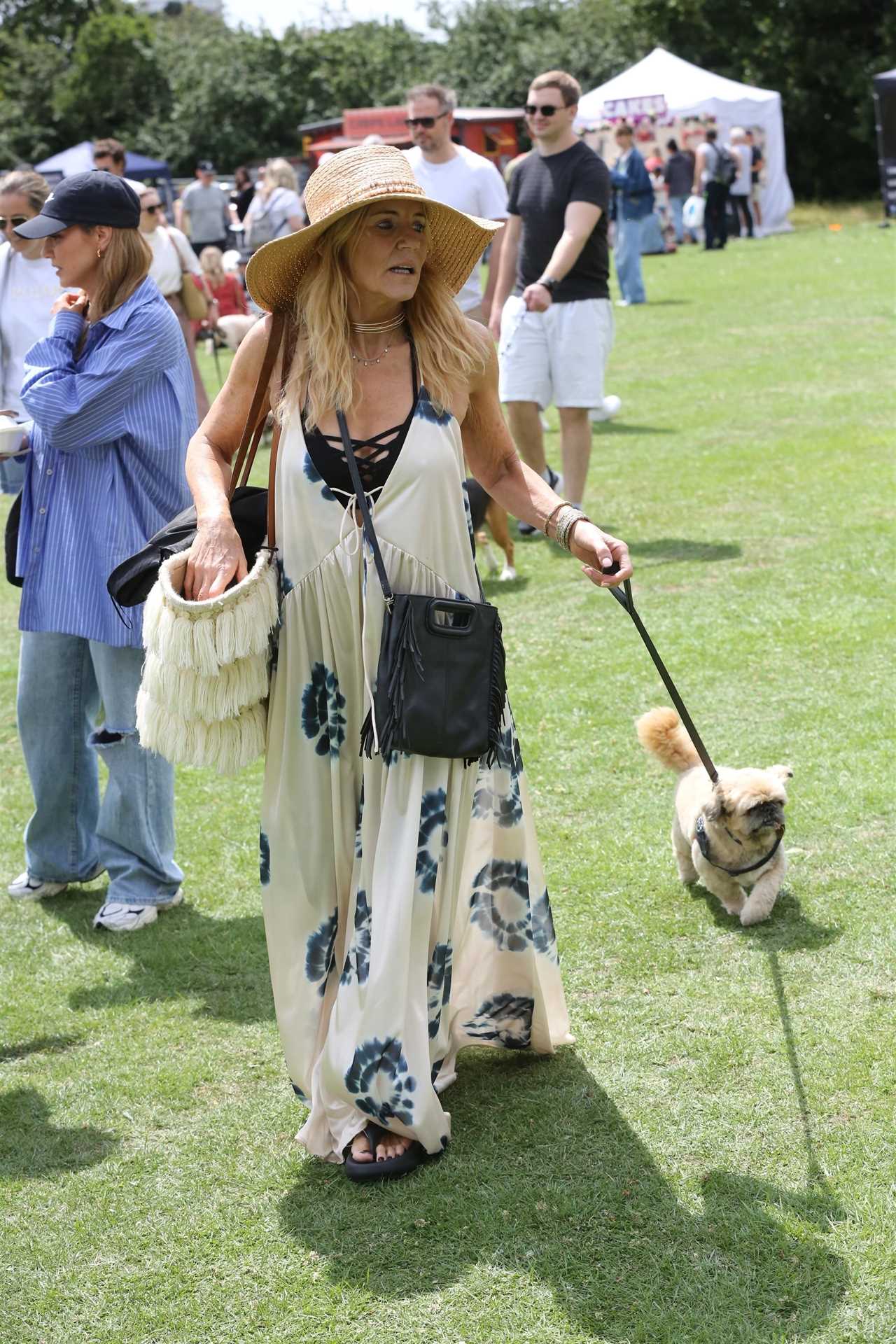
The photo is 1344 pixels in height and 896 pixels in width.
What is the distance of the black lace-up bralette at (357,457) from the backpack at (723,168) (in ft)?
85.1

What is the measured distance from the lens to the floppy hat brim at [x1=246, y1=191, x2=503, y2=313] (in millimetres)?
3203

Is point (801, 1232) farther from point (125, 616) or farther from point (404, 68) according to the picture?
point (404, 68)

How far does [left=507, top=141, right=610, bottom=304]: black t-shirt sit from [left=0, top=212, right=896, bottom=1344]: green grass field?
7.78 feet

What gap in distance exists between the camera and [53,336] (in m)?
4.47

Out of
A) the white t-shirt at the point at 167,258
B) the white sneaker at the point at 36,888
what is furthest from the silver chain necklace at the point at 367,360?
the white t-shirt at the point at 167,258

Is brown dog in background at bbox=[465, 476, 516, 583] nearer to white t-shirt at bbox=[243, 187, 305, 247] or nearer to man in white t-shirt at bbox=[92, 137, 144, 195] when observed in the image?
man in white t-shirt at bbox=[92, 137, 144, 195]

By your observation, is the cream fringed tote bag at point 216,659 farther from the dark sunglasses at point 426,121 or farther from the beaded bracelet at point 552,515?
the dark sunglasses at point 426,121

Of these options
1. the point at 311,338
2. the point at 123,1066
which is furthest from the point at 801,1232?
the point at 311,338

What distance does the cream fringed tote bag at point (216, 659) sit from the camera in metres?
3.18

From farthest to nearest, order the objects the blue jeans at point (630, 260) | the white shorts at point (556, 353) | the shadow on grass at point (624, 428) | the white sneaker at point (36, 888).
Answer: the blue jeans at point (630, 260) < the shadow on grass at point (624, 428) < the white shorts at point (556, 353) < the white sneaker at point (36, 888)

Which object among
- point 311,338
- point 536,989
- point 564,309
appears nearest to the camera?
point 311,338

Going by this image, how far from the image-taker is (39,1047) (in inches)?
165

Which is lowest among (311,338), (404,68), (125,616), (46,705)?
(46,705)

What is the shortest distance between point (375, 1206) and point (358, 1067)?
0.30 m
